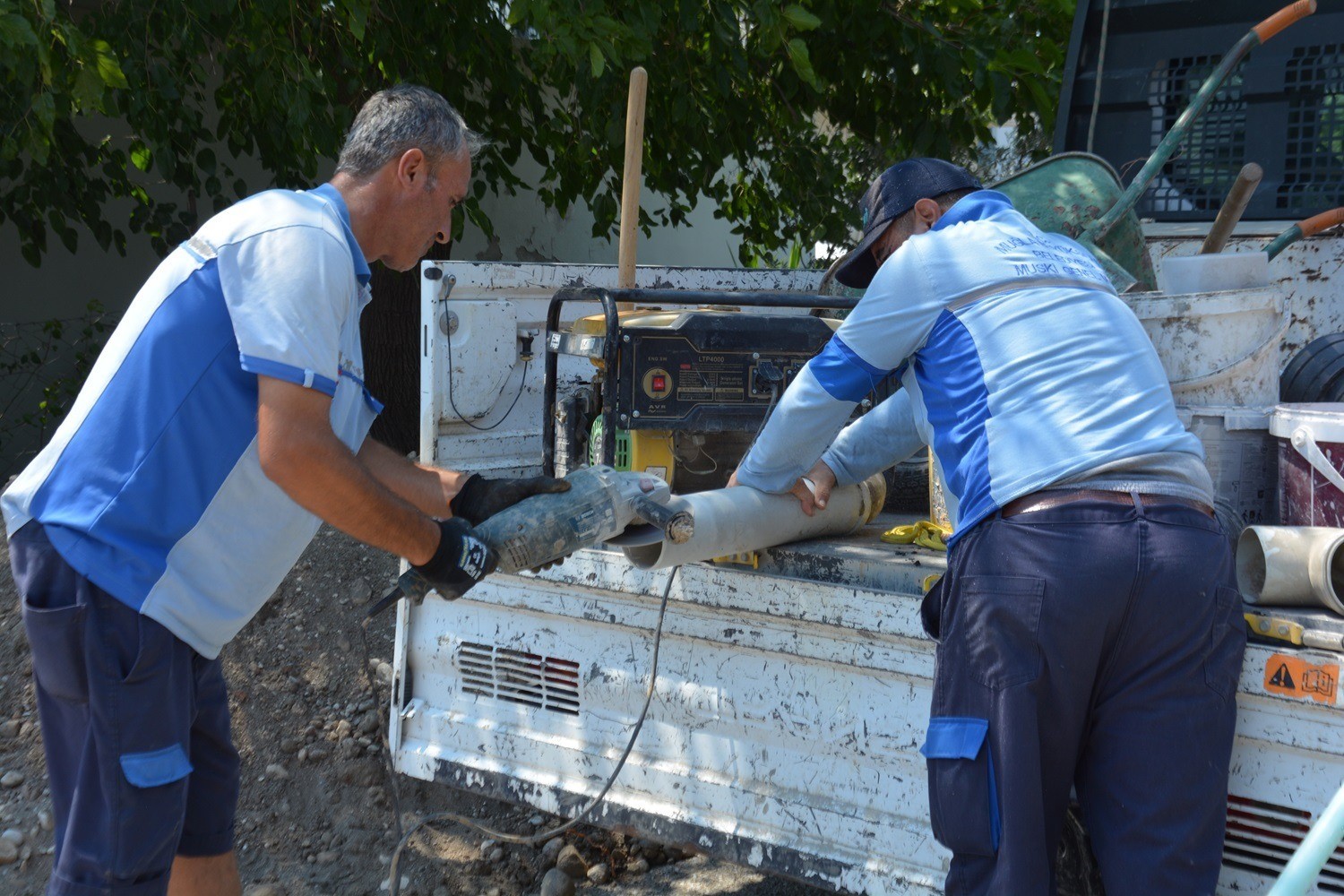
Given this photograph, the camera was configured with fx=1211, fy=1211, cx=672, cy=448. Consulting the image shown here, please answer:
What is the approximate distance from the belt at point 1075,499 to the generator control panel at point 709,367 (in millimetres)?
983

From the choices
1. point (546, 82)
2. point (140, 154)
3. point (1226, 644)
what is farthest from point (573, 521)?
point (546, 82)

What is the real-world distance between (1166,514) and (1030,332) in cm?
42

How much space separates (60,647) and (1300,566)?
230 centimetres

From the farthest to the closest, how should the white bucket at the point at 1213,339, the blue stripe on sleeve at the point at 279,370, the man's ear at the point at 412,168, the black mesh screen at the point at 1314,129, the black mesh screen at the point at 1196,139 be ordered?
the black mesh screen at the point at 1196,139 → the black mesh screen at the point at 1314,129 → the white bucket at the point at 1213,339 → the man's ear at the point at 412,168 → the blue stripe on sleeve at the point at 279,370

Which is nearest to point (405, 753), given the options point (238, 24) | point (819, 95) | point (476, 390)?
point (476, 390)

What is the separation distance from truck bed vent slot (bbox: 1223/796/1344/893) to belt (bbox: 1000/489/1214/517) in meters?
0.58

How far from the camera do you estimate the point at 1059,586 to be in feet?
6.91

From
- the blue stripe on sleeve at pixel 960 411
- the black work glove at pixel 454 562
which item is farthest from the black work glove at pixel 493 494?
the blue stripe on sleeve at pixel 960 411

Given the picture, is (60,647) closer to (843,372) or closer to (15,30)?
(843,372)

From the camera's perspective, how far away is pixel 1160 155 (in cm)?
338

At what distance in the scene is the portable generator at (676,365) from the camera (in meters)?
3.01

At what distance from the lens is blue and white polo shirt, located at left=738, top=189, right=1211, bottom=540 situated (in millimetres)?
2219

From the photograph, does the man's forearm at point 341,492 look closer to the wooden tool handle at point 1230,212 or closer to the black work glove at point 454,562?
the black work glove at point 454,562

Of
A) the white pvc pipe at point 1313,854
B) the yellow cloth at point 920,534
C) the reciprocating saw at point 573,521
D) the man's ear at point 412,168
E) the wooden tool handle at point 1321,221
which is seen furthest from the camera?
the wooden tool handle at point 1321,221
